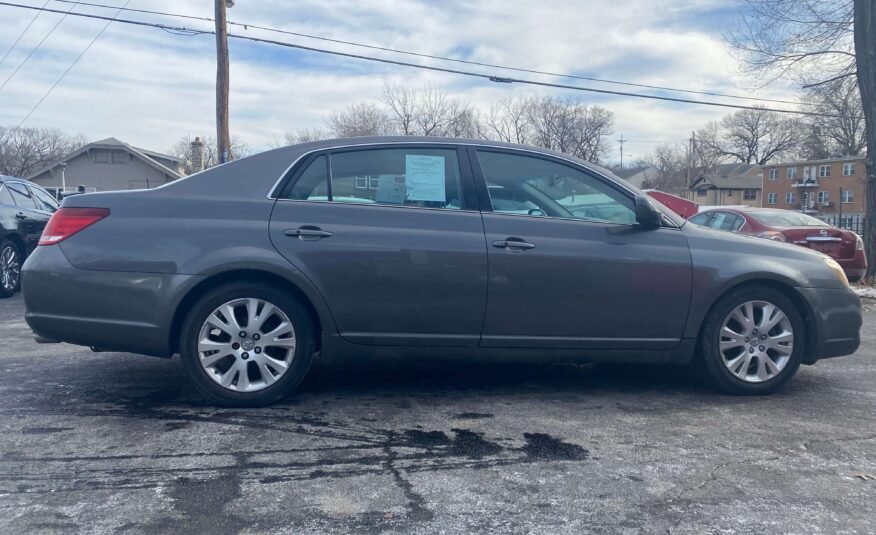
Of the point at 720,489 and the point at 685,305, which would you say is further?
the point at 685,305

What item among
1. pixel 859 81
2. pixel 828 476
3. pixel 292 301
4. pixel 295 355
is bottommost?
pixel 828 476

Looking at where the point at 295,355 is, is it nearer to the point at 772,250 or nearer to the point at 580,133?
the point at 772,250

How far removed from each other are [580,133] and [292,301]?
5044 centimetres

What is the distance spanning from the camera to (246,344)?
13.7ft

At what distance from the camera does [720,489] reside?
3.21m

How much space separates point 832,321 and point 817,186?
6349cm

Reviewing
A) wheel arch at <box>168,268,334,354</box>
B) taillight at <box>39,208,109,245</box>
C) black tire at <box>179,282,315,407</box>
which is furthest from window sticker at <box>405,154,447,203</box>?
taillight at <box>39,208,109,245</box>

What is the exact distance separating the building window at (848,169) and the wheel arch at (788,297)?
59.6 m

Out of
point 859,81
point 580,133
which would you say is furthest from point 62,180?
point 859,81

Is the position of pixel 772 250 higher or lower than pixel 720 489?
higher

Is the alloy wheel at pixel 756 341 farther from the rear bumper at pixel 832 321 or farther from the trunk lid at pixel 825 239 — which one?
the trunk lid at pixel 825 239

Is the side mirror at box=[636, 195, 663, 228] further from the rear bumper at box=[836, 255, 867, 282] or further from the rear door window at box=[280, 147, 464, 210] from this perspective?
the rear bumper at box=[836, 255, 867, 282]

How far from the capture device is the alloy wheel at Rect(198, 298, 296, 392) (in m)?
4.16

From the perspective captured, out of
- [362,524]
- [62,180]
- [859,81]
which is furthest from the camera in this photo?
[62,180]
